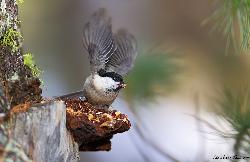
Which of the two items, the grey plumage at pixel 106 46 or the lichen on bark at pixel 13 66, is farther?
the grey plumage at pixel 106 46

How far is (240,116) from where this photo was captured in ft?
4.51

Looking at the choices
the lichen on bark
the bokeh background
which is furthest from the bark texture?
the bokeh background

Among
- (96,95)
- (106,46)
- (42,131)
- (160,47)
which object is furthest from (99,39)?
(160,47)

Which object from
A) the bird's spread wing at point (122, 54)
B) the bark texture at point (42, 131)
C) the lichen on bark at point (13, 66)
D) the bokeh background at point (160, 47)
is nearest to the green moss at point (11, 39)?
the lichen on bark at point (13, 66)

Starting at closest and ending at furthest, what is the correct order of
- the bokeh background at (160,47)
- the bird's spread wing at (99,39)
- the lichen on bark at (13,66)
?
the lichen on bark at (13,66), the bird's spread wing at (99,39), the bokeh background at (160,47)

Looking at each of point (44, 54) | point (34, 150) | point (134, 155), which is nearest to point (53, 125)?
point (34, 150)

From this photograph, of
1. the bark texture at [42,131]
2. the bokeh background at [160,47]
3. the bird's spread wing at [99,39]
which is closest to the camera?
the bark texture at [42,131]

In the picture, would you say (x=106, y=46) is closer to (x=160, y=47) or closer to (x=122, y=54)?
(x=122, y=54)

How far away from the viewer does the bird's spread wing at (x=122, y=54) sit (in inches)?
55.1

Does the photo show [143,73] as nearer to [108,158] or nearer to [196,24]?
[108,158]

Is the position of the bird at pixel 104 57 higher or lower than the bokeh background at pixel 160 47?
lower

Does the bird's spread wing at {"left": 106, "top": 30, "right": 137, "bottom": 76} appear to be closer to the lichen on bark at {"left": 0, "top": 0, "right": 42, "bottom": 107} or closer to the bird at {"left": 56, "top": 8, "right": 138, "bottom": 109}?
the bird at {"left": 56, "top": 8, "right": 138, "bottom": 109}

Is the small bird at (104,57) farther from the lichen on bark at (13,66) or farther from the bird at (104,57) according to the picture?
the lichen on bark at (13,66)

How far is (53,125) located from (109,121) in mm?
133
